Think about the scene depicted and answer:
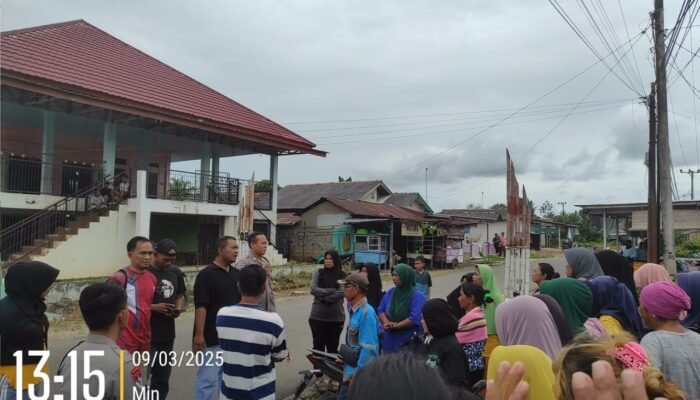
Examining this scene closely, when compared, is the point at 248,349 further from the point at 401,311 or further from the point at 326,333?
the point at 326,333

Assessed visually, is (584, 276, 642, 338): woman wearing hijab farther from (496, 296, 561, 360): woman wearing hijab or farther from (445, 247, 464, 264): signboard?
(445, 247, 464, 264): signboard

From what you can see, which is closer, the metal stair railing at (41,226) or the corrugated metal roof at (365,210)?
the metal stair railing at (41,226)

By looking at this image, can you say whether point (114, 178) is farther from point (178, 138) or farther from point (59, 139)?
point (59, 139)

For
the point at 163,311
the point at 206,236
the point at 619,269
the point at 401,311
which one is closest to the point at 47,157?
the point at 206,236

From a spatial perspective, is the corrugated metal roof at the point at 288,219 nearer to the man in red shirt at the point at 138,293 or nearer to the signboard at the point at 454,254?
the signboard at the point at 454,254

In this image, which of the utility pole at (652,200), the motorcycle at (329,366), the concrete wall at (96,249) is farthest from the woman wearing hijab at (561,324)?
the utility pole at (652,200)

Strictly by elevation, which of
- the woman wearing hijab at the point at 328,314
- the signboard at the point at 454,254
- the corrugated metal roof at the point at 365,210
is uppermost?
the corrugated metal roof at the point at 365,210

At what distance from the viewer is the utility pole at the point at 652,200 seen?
13.5 metres

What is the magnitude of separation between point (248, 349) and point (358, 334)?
3.65ft

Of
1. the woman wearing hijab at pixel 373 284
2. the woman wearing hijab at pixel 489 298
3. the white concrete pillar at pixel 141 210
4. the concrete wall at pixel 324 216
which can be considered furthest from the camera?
the concrete wall at pixel 324 216

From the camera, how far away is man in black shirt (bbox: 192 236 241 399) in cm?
442

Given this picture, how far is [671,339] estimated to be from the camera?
8.98 ft

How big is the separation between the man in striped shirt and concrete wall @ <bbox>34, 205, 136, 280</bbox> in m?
10.7

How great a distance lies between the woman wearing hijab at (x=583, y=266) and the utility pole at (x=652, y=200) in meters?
10.7
